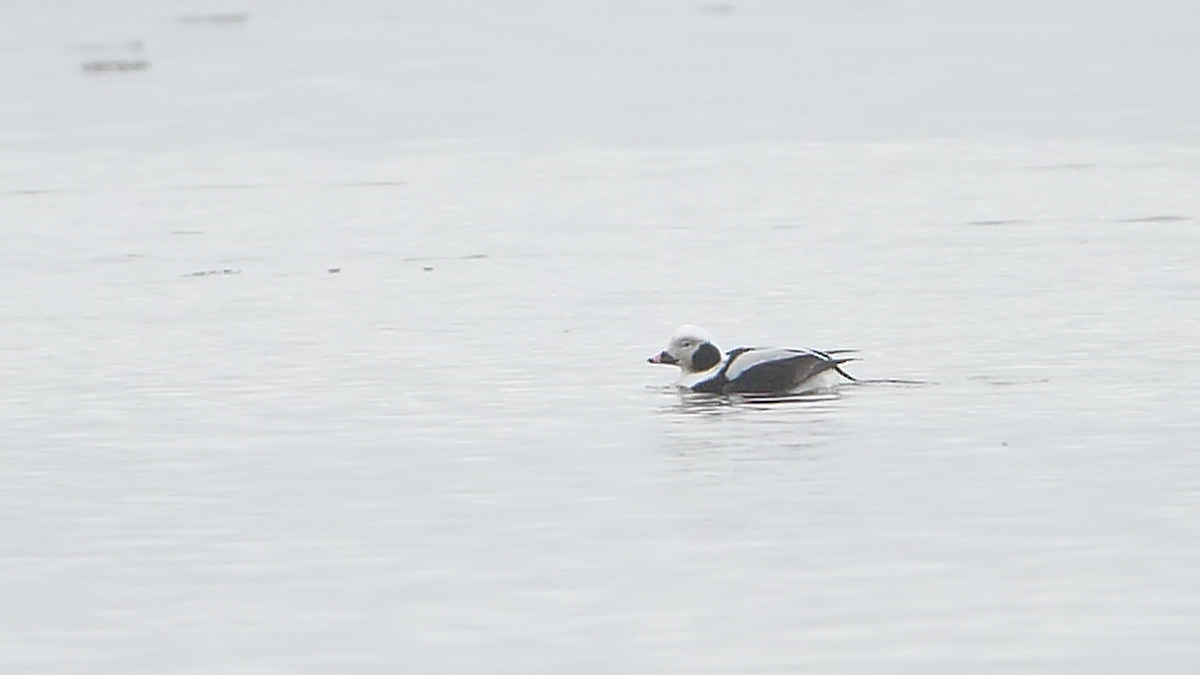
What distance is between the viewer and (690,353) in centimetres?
1316

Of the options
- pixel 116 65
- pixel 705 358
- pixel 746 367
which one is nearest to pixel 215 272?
pixel 705 358

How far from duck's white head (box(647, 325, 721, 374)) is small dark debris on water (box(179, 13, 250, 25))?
27729mm

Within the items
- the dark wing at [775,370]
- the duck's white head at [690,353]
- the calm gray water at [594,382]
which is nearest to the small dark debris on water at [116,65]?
the calm gray water at [594,382]

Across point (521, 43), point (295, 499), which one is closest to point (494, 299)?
point (295, 499)

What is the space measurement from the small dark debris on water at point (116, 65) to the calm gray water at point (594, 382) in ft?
10.6

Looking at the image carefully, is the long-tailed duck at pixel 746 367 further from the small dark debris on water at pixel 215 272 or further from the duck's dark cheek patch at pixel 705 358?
the small dark debris on water at pixel 215 272

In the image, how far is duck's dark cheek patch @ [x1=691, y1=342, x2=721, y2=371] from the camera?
13164mm

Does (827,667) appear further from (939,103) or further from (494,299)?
(939,103)

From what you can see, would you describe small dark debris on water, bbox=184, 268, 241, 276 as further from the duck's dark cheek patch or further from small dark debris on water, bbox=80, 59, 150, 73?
small dark debris on water, bbox=80, 59, 150, 73

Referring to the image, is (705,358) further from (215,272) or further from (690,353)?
(215,272)

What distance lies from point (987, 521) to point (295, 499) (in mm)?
2583

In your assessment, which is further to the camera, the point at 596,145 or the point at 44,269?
the point at 596,145

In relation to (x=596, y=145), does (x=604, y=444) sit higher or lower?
higher

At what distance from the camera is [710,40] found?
3719 cm
